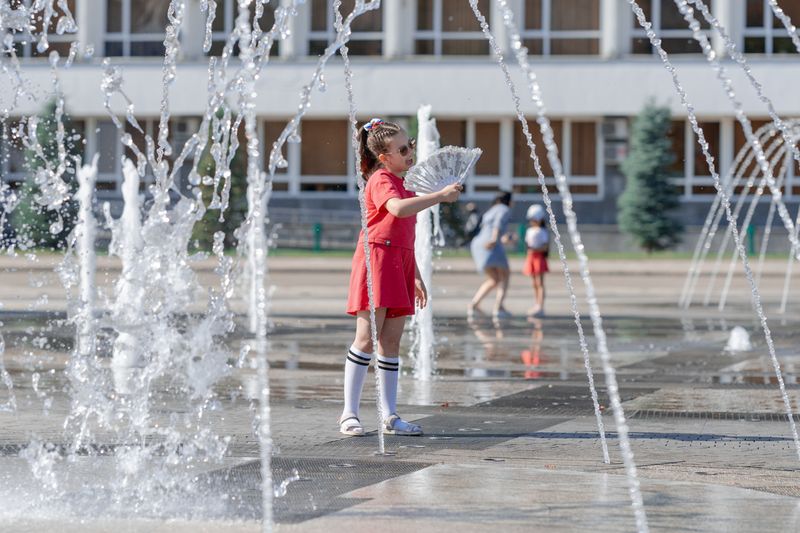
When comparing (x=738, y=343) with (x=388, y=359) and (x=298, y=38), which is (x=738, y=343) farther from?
(x=298, y=38)

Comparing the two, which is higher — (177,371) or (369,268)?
(369,268)

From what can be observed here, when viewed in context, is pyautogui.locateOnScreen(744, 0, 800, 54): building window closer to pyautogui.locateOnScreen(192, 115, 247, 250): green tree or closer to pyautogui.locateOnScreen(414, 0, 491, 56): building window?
pyautogui.locateOnScreen(414, 0, 491, 56): building window

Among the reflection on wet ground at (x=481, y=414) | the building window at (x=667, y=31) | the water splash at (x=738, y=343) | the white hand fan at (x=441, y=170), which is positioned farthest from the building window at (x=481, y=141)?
the white hand fan at (x=441, y=170)

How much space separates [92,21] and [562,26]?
45.2 ft

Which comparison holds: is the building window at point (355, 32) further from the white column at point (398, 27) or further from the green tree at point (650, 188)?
the green tree at point (650, 188)

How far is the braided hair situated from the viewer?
7.89m

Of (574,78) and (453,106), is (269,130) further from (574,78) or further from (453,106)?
(574,78)

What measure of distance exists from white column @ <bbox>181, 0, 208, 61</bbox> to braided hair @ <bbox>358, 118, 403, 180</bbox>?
119ft

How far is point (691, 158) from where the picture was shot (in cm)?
4422

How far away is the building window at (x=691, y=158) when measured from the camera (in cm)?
4381

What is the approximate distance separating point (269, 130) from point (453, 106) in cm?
590

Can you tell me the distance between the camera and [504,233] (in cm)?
1834

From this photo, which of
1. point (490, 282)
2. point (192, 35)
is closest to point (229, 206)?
point (192, 35)

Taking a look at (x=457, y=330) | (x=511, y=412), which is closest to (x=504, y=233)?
(x=457, y=330)
